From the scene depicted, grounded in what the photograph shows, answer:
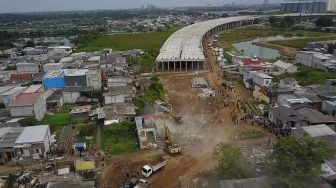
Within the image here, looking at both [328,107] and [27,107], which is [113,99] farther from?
[328,107]

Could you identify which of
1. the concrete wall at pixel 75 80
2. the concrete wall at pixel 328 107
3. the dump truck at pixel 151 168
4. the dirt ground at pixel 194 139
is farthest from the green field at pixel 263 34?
the dump truck at pixel 151 168

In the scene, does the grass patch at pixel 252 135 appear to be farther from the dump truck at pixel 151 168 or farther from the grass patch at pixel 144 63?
the grass patch at pixel 144 63

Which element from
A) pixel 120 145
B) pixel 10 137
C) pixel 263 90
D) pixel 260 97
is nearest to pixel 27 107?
pixel 10 137

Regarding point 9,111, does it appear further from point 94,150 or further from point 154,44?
point 154,44

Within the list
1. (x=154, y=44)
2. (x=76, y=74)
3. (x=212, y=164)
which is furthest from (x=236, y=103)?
(x=154, y=44)

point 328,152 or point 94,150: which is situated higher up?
point 328,152

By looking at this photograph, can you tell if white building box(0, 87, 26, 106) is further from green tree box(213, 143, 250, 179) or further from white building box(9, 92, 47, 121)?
green tree box(213, 143, 250, 179)
